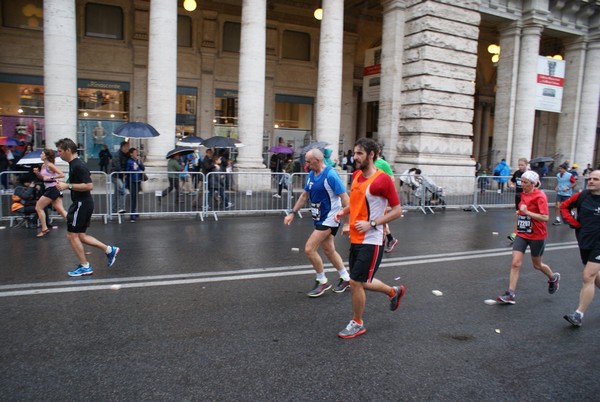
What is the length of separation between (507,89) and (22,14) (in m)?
22.3

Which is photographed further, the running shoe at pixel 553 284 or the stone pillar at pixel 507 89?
the stone pillar at pixel 507 89

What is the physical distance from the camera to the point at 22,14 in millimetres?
19953

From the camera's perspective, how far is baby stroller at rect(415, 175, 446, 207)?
15.3m

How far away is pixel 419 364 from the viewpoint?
4.18 metres

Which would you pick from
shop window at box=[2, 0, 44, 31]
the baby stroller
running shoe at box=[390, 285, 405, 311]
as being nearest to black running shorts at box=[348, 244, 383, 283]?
running shoe at box=[390, 285, 405, 311]

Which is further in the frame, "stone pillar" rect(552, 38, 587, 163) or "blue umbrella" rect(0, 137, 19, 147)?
"stone pillar" rect(552, 38, 587, 163)

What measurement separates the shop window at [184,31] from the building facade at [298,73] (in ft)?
0.17

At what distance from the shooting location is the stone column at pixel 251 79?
1683 centimetres

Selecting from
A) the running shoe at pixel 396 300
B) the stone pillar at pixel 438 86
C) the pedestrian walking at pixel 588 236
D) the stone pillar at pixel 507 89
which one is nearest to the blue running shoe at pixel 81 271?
the running shoe at pixel 396 300

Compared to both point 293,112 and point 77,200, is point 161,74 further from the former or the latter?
point 293,112

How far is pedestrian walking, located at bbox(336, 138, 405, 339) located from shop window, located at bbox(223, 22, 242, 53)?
2078 centimetres

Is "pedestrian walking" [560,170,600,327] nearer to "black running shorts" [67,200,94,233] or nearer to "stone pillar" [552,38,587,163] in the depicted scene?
"black running shorts" [67,200,94,233]

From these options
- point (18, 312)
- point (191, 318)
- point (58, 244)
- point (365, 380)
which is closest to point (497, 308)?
point (365, 380)

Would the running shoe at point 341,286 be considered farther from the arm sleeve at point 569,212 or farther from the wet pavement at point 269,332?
the arm sleeve at point 569,212
